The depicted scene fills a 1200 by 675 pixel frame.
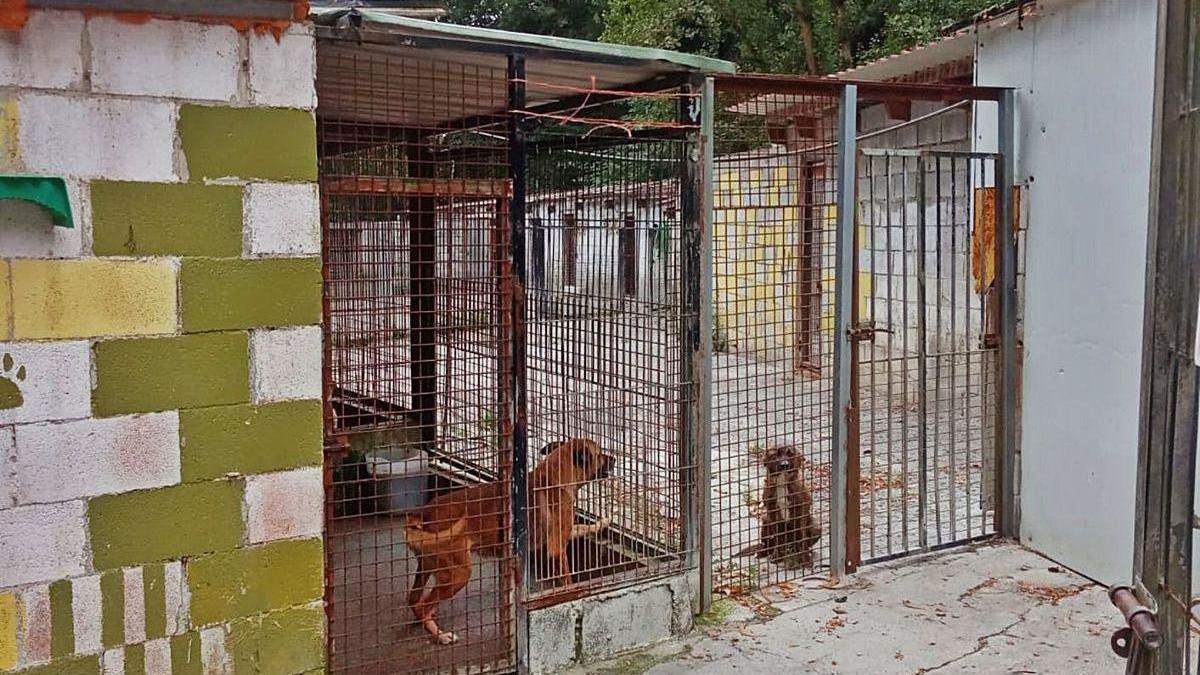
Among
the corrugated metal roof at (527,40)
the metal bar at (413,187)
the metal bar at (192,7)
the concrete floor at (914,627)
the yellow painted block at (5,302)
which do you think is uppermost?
the corrugated metal roof at (527,40)

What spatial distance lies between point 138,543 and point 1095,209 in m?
4.75

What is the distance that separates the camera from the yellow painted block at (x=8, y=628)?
2943 mm

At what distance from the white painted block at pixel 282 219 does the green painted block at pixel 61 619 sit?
1195 mm

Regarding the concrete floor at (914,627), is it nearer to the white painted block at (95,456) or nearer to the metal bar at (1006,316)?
the metal bar at (1006,316)

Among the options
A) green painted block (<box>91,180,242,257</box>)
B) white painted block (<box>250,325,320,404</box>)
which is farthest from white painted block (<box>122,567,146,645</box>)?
green painted block (<box>91,180,242,257</box>)

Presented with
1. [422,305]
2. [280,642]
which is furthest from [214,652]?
[422,305]

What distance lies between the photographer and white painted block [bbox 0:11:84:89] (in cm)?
286

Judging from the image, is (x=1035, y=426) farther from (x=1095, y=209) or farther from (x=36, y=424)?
(x=36, y=424)

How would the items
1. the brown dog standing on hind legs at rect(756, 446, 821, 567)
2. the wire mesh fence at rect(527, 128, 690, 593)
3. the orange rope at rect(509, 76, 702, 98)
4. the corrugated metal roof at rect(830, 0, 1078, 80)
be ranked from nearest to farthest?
the orange rope at rect(509, 76, 702, 98)
the wire mesh fence at rect(527, 128, 690, 593)
the brown dog standing on hind legs at rect(756, 446, 821, 567)
the corrugated metal roof at rect(830, 0, 1078, 80)

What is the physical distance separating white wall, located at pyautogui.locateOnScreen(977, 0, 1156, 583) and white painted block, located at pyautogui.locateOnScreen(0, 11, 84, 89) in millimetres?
4616

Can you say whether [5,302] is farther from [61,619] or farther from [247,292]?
[61,619]

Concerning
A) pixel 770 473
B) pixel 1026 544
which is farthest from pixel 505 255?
pixel 1026 544

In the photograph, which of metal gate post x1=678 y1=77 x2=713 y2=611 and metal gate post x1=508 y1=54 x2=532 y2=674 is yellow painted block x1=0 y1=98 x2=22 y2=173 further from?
metal gate post x1=678 y1=77 x2=713 y2=611

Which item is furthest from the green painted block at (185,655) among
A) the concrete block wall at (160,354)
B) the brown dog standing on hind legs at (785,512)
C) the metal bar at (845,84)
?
the metal bar at (845,84)
